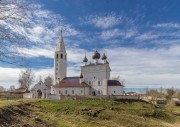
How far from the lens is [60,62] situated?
57688 mm

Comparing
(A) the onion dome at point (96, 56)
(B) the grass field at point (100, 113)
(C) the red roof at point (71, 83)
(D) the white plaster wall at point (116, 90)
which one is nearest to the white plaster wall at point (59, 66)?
(C) the red roof at point (71, 83)

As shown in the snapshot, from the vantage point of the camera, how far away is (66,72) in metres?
58.2

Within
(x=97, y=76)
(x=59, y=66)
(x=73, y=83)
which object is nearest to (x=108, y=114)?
(x=97, y=76)

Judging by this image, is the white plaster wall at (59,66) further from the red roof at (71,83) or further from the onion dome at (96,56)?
the onion dome at (96,56)

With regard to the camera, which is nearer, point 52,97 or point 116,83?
point 52,97

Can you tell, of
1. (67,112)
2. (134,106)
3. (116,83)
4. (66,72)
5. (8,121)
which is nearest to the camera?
(8,121)

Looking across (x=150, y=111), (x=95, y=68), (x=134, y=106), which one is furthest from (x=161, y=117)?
(x=95, y=68)

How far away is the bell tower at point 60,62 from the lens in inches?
2255

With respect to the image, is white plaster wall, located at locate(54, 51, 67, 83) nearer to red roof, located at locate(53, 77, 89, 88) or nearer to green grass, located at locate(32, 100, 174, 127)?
red roof, located at locate(53, 77, 89, 88)

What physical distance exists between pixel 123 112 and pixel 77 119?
1027cm

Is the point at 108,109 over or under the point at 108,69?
under

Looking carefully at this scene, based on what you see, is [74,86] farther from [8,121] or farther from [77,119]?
[8,121]

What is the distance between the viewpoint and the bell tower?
188 ft

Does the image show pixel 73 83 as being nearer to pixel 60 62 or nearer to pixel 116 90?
pixel 60 62
